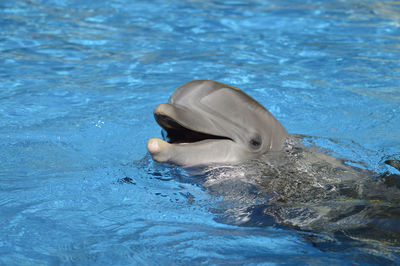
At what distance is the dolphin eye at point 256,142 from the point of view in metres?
4.10

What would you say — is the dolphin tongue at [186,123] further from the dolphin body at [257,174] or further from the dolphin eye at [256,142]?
the dolphin eye at [256,142]

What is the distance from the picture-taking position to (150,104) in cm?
698

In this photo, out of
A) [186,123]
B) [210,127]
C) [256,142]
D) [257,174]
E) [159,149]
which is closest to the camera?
[159,149]

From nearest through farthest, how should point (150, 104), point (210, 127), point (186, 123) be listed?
1. point (186, 123)
2. point (210, 127)
3. point (150, 104)

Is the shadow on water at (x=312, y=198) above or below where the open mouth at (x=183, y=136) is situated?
below

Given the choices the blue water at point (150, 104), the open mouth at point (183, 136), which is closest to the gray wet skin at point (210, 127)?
the open mouth at point (183, 136)

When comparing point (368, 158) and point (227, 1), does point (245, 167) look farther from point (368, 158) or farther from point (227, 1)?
point (227, 1)

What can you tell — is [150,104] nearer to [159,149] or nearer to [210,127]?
[210,127]

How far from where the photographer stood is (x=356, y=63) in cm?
854

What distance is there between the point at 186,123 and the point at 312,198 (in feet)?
3.73

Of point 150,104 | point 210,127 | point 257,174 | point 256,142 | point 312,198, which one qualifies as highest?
point 210,127

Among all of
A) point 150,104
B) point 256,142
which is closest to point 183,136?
point 256,142

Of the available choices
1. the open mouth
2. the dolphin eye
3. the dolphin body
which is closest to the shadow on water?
the dolphin body

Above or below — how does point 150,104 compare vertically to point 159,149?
below
